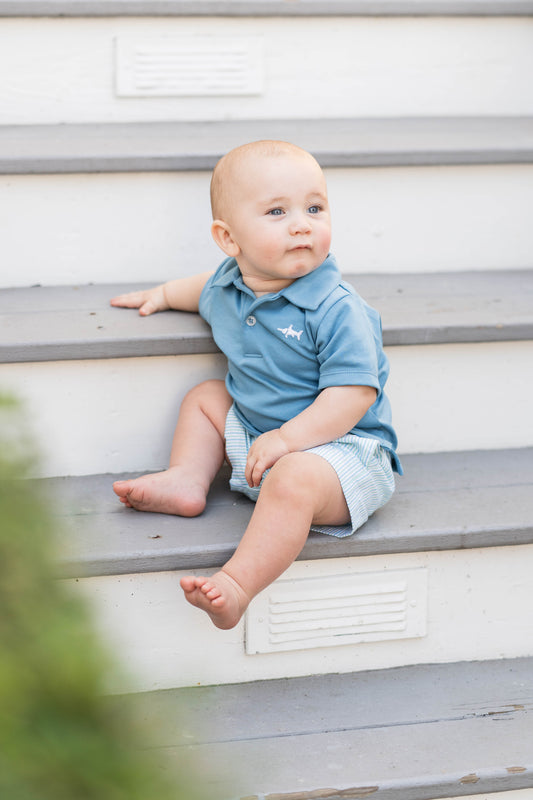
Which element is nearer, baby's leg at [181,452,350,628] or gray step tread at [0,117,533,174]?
baby's leg at [181,452,350,628]

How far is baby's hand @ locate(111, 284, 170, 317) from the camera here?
1.58 metres

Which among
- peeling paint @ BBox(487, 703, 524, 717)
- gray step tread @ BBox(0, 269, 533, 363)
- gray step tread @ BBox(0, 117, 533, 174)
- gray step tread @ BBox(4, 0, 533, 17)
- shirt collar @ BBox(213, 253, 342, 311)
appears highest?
gray step tread @ BBox(4, 0, 533, 17)

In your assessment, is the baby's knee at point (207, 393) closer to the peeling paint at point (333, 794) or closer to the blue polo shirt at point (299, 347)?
the blue polo shirt at point (299, 347)

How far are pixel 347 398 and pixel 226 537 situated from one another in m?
0.26

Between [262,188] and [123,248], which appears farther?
[123,248]

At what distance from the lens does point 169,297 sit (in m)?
1.59

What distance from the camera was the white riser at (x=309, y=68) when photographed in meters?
1.88

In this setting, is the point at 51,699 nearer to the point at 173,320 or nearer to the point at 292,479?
the point at 292,479

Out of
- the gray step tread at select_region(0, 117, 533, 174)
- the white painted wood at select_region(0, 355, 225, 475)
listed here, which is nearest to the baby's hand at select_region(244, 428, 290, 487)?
the white painted wood at select_region(0, 355, 225, 475)

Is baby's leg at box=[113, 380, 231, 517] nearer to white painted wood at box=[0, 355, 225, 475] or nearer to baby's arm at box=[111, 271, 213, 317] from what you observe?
white painted wood at box=[0, 355, 225, 475]

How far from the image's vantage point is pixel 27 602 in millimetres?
384

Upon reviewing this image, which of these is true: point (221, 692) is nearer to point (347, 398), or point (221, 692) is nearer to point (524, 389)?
point (347, 398)

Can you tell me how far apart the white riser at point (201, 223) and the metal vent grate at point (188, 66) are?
338mm

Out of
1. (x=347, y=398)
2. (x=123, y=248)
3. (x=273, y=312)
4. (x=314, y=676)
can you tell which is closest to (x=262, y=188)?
(x=273, y=312)
